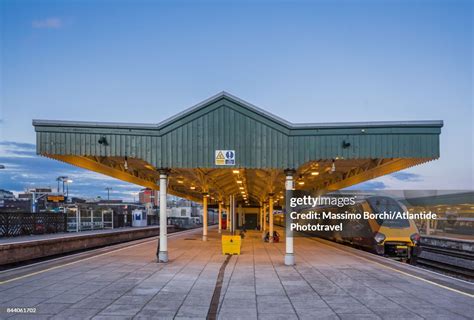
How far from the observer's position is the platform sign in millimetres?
16328

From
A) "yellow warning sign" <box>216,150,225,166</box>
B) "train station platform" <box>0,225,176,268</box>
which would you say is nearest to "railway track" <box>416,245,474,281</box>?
"yellow warning sign" <box>216,150,225,166</box>

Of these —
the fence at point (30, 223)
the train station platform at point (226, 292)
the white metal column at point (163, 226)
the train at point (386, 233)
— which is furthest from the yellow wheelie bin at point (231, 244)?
the fence at point (30, 223)

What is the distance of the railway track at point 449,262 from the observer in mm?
19766

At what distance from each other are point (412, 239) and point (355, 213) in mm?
4798

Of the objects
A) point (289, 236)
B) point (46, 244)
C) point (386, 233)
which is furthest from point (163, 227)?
point (386, 233)

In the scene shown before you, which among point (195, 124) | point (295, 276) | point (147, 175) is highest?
point (195, 124)

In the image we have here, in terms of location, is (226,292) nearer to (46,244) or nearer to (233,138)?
(233,138)

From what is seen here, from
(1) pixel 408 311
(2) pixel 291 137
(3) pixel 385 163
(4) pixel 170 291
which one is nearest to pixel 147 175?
(2) pixel 291 137

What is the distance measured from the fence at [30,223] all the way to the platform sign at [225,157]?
17.8m

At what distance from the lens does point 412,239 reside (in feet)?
66.6

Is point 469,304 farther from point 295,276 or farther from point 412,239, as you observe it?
point 412,239

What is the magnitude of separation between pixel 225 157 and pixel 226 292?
6551 millimetres

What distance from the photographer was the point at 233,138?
16.5 meters

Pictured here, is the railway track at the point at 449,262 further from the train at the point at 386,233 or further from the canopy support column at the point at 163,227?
the canopy support column at the point at 163,227
